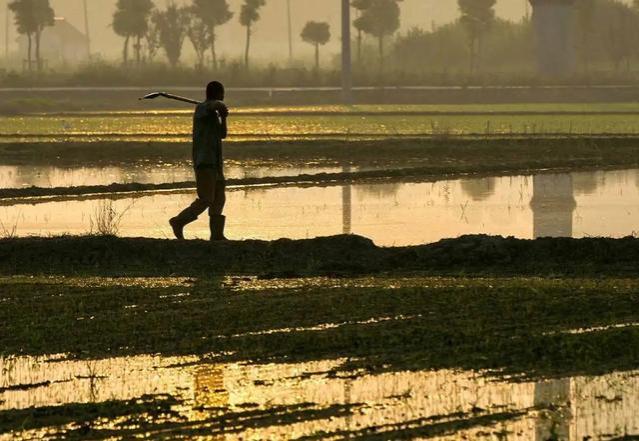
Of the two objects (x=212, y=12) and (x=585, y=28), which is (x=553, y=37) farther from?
(x=212, y=12)

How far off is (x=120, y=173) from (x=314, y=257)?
14.7 meters

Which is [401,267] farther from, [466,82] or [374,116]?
[466,82]

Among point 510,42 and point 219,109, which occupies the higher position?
point 219,109

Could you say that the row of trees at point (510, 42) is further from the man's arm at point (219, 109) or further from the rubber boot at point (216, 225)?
the man's arm at point (219, 109)

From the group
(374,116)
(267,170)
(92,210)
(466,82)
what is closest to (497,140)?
(267,170)

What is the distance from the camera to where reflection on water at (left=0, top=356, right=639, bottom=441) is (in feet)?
30.3

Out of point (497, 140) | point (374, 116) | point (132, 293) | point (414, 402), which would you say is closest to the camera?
point (414, 402)

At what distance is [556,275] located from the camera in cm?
1521

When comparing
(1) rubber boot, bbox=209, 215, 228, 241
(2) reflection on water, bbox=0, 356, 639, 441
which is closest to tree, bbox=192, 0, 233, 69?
(1) rubber boot, bbox=209, 215, 228, 241

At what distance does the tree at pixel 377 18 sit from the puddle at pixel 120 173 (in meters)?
81.2

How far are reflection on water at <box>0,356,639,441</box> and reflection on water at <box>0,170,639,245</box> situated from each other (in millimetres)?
8542

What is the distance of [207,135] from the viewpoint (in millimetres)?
17703

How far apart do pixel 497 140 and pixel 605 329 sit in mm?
25452

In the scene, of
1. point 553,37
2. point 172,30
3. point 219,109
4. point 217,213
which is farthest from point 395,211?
point 172,30
